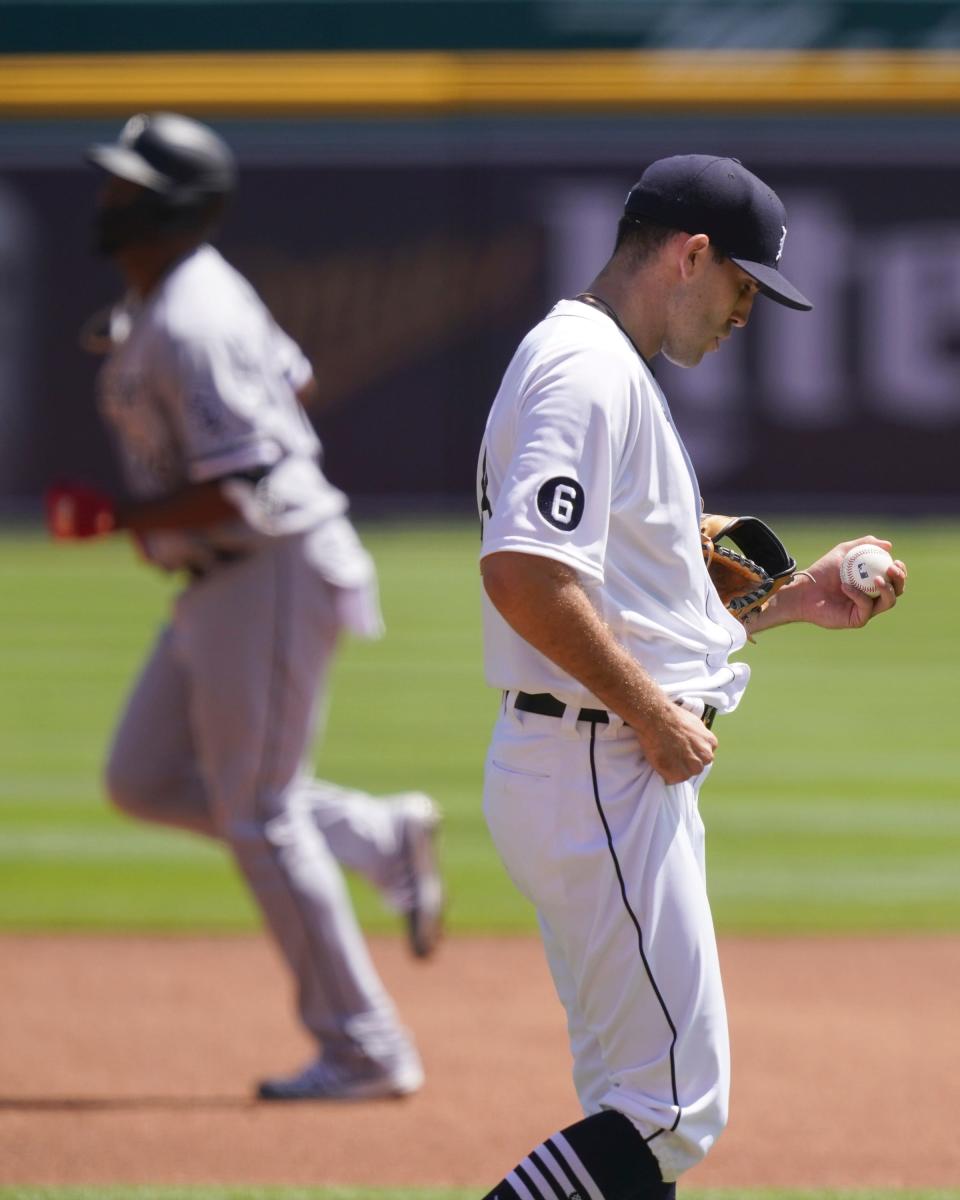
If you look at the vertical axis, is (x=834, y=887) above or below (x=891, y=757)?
above

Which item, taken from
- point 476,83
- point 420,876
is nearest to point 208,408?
point 420,876

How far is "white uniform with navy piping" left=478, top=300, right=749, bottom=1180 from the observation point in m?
3.25

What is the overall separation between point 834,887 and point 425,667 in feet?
19.5

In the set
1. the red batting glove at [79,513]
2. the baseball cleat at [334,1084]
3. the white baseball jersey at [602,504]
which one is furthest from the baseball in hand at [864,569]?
the red batting glove at [79,513]

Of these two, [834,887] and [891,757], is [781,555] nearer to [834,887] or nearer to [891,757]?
[834,887]

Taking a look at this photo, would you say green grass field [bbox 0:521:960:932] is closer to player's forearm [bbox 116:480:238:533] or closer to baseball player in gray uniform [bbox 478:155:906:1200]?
player's forearm [bbox 116:480:238:533]

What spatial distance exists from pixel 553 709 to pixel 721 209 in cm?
86

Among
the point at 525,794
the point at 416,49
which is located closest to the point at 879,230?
the point at 416,49

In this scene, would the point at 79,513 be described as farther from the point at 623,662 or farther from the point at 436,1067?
the point at 623,662

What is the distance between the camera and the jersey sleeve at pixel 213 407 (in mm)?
5156

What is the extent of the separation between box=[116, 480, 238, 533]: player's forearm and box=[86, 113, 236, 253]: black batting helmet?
2.31 feet

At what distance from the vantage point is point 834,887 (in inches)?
312

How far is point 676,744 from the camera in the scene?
3264mm

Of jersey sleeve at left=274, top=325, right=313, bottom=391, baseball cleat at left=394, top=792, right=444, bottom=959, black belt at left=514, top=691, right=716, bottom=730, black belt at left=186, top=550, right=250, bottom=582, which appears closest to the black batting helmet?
jersey sleeve at left=274, top=325, right=313, bottom=391
